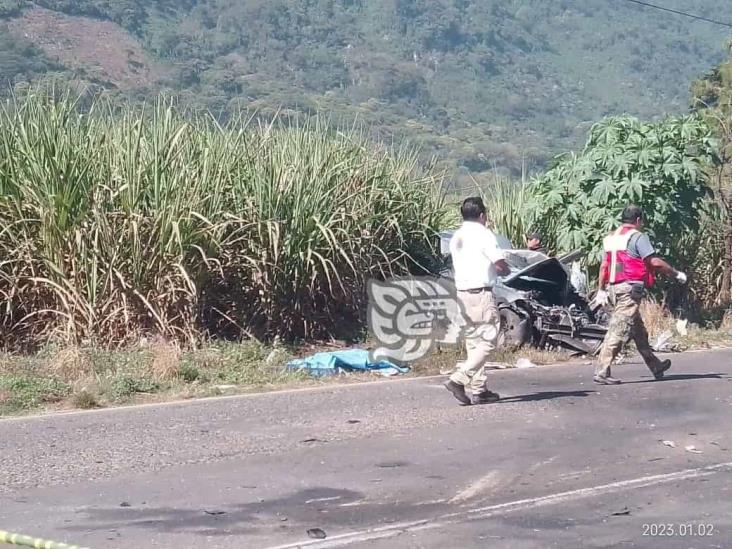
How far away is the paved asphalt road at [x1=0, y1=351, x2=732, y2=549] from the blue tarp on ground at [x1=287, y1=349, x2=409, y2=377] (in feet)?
3.57

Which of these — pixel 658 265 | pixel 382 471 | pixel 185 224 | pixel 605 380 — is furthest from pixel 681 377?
pixel 185 224

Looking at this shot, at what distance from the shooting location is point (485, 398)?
9891 millimetres

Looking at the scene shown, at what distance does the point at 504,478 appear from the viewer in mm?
7320

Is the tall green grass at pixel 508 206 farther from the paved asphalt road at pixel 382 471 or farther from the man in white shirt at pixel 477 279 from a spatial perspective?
the man in white shirt at pixel 477 279

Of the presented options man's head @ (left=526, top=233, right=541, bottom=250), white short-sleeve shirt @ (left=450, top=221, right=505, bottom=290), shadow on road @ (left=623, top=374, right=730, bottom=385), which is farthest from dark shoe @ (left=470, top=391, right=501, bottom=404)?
man's head @ (left=526, top=233, right=541, bottom=250)

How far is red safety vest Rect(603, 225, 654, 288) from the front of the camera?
35.9 feet

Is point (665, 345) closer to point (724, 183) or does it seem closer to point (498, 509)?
point (724, 183)

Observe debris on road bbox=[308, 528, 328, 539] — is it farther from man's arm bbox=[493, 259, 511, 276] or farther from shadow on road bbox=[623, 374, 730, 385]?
shadow on road bbox=[623, 374, 730, 385]

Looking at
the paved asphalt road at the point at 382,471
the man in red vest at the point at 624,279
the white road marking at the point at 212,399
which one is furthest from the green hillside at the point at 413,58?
the paved asphalt road at the point at 382,471

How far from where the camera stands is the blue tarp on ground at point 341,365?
1175 centimetres

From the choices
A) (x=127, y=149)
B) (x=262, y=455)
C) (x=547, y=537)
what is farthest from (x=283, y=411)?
(x=127, y=149)

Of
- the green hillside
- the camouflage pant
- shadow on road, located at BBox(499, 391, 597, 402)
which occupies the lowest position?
shadow on road, located at BBox(499, 391, 597, 402)

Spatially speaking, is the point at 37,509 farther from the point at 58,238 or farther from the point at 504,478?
the point at 58,238

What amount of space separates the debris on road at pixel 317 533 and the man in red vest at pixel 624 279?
5490mm
